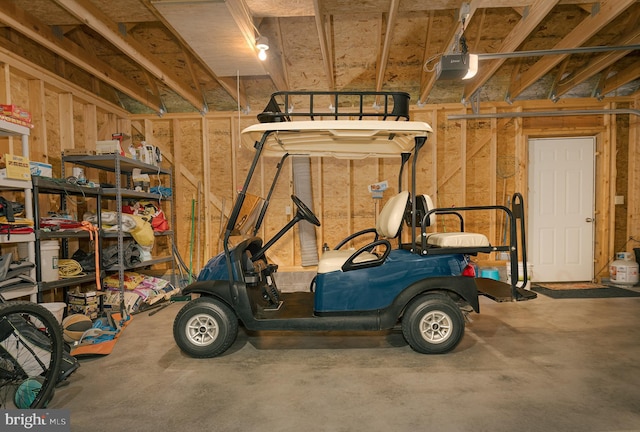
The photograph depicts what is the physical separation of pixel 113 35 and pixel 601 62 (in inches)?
231

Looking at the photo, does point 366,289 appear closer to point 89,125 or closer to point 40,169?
point 40,169

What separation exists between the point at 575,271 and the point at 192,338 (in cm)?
599

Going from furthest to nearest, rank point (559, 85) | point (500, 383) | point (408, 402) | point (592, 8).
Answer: point (559, 85)
point (592, 8)
point (500, 383)
point (408, 402)

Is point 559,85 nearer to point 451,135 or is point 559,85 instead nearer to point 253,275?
point 451,135

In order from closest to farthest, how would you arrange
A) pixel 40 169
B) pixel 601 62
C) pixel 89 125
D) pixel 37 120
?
1. pixel 40 169
2. pixel 37 120
3. pixel 601 62
4. pixel 89 125

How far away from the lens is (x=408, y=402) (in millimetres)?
2141

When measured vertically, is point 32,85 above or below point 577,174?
above

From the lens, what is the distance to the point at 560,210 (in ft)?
18.6

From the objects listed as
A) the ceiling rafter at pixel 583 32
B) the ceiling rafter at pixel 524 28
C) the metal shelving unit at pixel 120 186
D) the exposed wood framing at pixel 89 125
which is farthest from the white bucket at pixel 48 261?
the ceiling rafter at pixel 583 32

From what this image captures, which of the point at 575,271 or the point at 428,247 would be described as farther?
the point at 575,271

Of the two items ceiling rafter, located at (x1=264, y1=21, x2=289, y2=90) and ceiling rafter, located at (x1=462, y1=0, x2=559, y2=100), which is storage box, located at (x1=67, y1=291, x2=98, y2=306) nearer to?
ceiling rafter, located at (x1=264, y1=21, x2=289, y2=90)

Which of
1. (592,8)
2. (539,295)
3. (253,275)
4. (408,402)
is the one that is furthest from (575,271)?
(253,275)

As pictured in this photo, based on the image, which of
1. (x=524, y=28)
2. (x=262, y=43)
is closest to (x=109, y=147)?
(x=262, y=43)

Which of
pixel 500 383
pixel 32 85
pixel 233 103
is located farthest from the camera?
pixel 233 103
